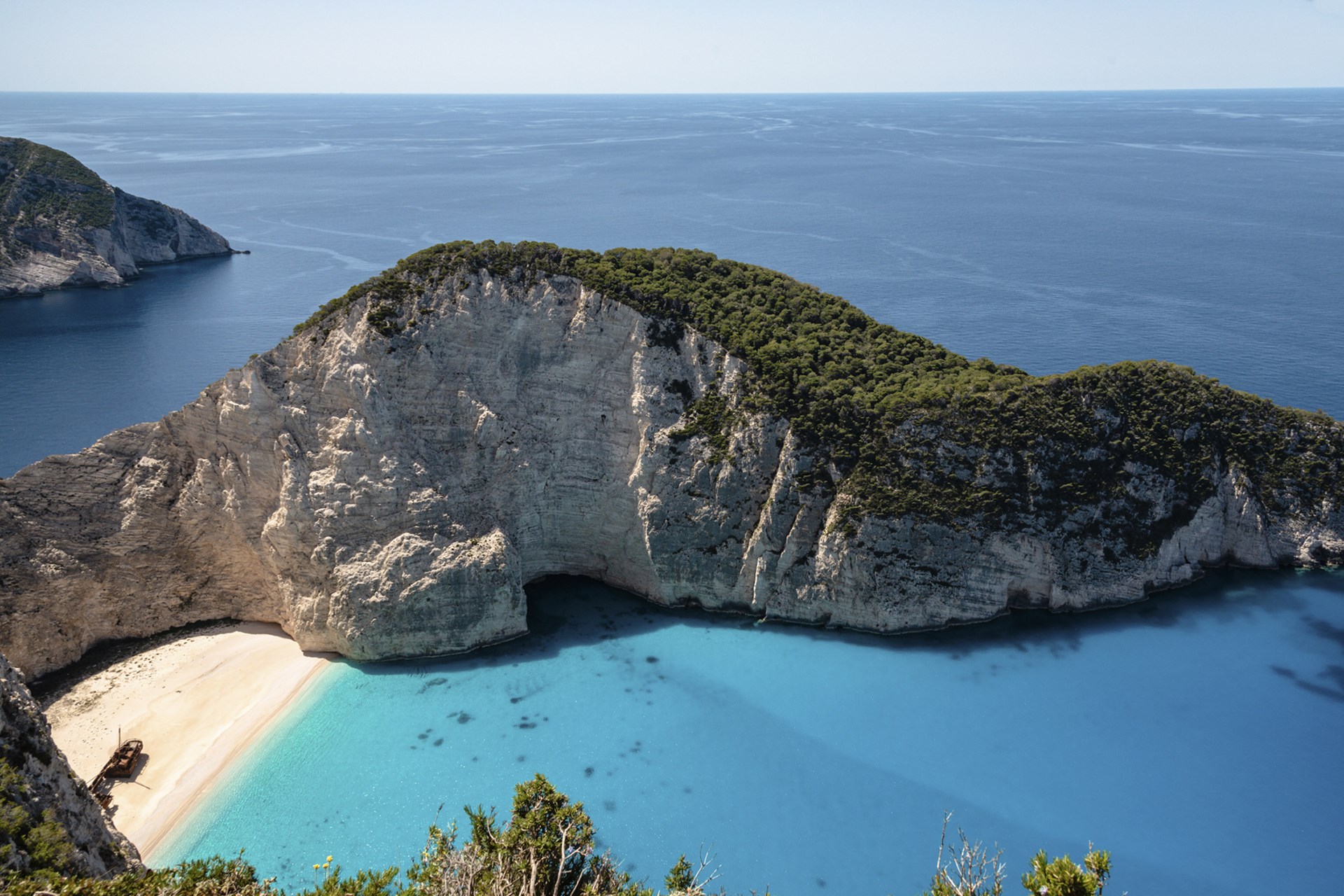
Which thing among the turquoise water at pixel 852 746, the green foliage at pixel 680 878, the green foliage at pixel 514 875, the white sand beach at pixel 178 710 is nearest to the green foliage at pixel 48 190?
the white sand beach at pixel 178 710

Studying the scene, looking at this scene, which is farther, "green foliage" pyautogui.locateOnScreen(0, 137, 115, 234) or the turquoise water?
"green foliage" pyautogui.locateOnScreen(0, 137, 115, 234)

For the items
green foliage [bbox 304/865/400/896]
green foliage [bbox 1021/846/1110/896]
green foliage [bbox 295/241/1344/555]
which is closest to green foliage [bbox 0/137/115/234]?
green foliage [bbox 295/241/1344/555]

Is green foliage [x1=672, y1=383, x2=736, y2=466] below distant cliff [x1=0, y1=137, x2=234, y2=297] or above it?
below

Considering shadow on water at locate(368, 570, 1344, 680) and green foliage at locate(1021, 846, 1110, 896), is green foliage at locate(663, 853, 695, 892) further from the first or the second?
shadow on water at locate(368, 570, 1344, 680)

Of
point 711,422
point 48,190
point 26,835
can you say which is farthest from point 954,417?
point 48,190

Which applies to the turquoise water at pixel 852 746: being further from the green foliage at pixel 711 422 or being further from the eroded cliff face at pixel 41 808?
the green foliage at pixel 711 422

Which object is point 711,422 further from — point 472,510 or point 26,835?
point 26,835
